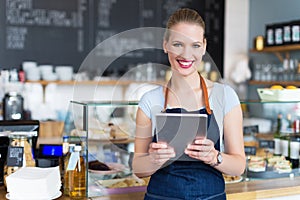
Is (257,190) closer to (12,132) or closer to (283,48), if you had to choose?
(12,132)

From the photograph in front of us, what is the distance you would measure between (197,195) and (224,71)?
351 centimetres

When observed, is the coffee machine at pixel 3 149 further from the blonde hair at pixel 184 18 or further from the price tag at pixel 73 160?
the blonde hair at pixel 184 18

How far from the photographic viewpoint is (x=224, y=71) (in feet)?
15.5

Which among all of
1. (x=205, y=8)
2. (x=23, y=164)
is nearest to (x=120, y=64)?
(x=205, y=8)

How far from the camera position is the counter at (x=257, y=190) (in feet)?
5.38

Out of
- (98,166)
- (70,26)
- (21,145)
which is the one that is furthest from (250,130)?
(70,26)

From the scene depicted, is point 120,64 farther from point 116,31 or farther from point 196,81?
point 196,81

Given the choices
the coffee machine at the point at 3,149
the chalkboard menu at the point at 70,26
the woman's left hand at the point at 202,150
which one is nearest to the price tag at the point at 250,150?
the woman's left hand at the point at 202,150

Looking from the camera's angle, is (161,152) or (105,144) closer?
(161,152)

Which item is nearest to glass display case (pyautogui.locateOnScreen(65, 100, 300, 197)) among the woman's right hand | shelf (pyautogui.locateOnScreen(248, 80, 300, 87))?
the woman's right hand

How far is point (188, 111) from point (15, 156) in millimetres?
685

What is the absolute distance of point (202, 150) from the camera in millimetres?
1265

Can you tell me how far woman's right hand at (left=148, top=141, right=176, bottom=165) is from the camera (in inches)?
49.8

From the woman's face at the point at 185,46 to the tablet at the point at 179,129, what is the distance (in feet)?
0.49
